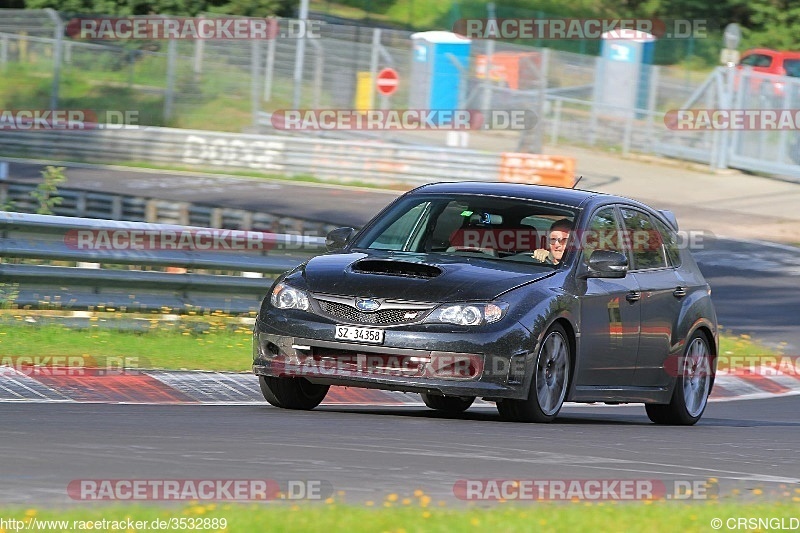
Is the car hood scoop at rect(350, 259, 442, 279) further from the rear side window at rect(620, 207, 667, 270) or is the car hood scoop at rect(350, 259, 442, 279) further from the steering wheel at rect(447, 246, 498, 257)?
the rear side window at rect(620, 207, 667, 270)

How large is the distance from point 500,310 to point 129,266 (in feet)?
16.0

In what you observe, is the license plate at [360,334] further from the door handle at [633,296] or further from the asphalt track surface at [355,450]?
the door handle at [633,296]

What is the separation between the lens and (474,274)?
998 centimetres

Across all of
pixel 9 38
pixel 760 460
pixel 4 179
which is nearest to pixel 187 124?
pixel 9 38

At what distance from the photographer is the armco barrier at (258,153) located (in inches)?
1309

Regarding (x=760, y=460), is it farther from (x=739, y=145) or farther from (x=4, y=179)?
(x=739, y=145)

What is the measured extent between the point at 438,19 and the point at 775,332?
125 ft

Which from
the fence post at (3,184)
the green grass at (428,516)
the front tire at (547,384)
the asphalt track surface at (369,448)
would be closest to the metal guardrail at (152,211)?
the fence post at (3,184)

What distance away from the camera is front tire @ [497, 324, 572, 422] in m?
9.97

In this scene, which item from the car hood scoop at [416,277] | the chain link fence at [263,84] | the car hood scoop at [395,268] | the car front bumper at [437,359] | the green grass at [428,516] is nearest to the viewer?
the green grass at [428,516]

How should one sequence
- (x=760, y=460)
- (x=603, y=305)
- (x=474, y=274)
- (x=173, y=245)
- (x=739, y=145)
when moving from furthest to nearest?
(x=739, y=145) → (x=173, y=245) → (x=603, y=305) → (x=474, y=274) → (x=760, y=460)

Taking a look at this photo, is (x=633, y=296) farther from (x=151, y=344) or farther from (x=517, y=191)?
(x=151, y=344)

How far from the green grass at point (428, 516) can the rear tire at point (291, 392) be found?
388 centimetres

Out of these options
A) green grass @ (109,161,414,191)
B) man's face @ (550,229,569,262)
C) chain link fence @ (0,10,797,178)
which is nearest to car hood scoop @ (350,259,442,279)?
man's face @ (550,229,569,262)
